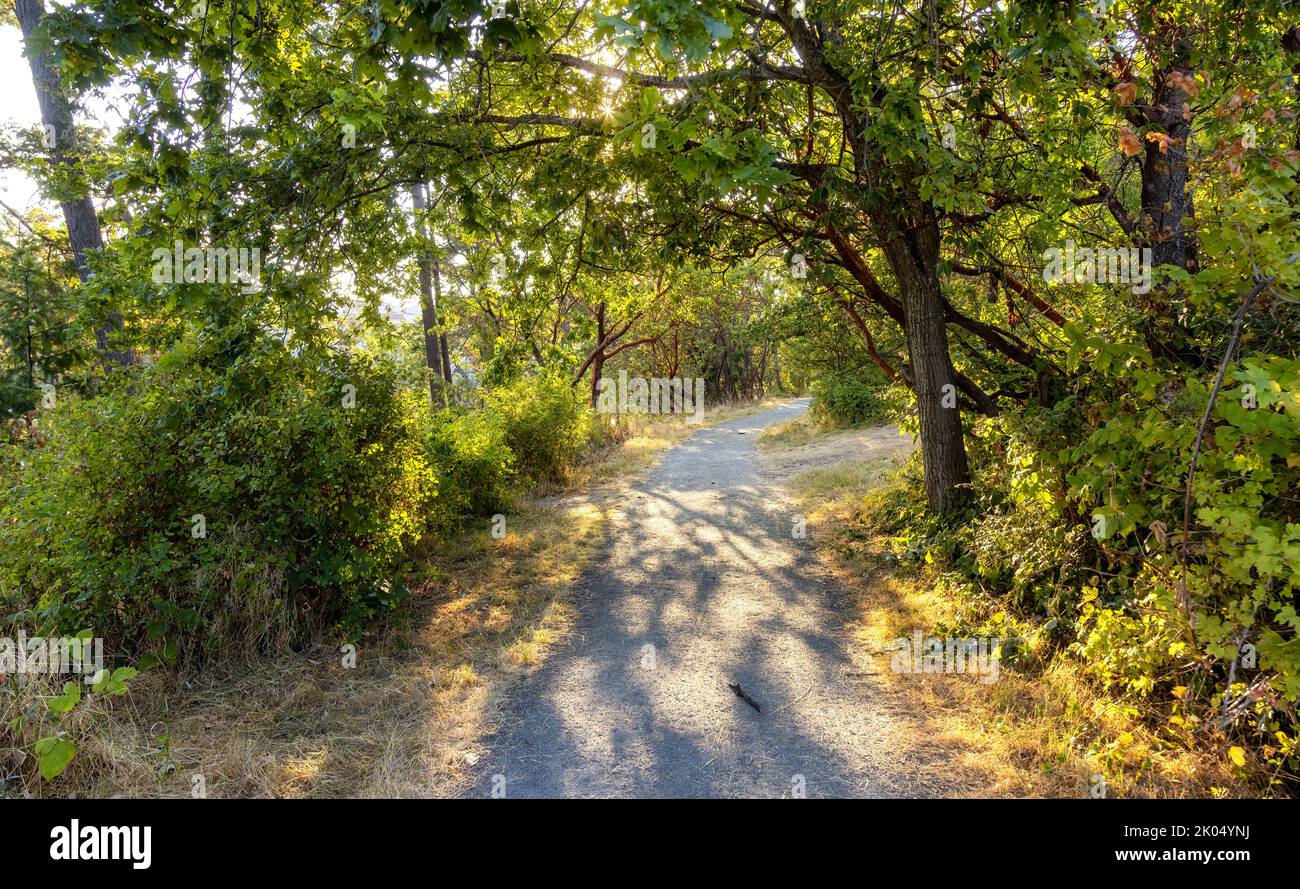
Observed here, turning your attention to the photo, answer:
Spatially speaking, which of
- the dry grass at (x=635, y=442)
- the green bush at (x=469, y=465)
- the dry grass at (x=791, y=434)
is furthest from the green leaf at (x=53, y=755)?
the dry grass at (x=791, y=434)

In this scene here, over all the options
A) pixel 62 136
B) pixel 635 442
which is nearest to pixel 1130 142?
pixel 62 136

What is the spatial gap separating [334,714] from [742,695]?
2.68m

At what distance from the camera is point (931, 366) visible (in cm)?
674

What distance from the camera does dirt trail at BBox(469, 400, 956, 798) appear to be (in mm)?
3385

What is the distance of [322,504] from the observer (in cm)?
500

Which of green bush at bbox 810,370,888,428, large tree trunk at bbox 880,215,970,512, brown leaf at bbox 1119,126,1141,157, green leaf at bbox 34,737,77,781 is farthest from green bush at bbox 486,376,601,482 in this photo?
brown leaf at bbox 1119,126,1141,157

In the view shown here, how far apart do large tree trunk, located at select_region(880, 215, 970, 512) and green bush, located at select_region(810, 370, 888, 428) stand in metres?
11.0

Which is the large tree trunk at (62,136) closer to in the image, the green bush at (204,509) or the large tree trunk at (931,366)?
the green bush at (204,509)

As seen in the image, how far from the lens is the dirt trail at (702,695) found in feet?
11.1

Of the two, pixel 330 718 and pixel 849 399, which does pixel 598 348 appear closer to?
pixel 849 399

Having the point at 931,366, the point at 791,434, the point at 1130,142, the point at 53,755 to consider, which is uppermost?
the point at 1130,142

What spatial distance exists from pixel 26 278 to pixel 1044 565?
33.4 feet

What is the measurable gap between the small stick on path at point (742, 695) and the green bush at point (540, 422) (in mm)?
7278
